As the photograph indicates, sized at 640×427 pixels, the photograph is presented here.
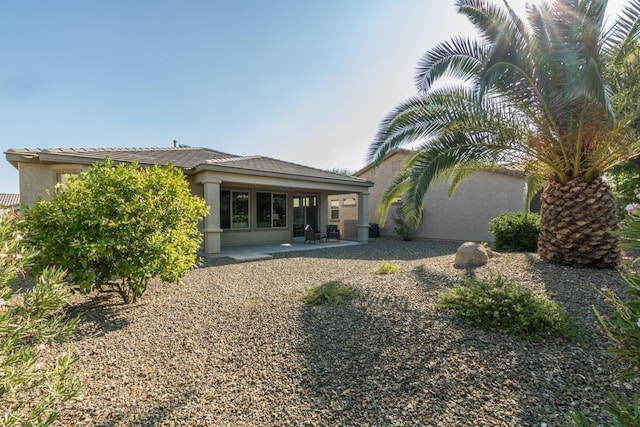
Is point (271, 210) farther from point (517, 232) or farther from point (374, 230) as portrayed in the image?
point (517, 232)

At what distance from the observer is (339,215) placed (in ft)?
64.8

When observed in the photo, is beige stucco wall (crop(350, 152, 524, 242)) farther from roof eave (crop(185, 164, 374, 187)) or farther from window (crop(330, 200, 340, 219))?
window (crop(330, 200, 340, 219))

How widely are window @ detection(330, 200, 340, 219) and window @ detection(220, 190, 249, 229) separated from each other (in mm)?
8193

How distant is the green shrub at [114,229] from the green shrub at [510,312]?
4.62 m

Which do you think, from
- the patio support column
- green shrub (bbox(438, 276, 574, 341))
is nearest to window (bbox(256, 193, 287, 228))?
the patio support column

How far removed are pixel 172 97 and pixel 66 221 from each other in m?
9.47

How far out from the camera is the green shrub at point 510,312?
3160 mm

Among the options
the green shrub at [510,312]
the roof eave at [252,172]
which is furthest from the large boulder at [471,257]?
the roof eave at [252,172]

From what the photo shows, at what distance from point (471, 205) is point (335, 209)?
8776mm

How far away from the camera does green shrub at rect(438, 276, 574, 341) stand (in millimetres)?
3160

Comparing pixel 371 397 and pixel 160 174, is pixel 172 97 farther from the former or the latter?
pixel 371 397

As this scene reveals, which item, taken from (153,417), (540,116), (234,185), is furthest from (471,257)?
(234,185)

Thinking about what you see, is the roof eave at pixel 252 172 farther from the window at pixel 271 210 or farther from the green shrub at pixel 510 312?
the green shrub at pixel 510 312

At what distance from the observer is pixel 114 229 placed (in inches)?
177
